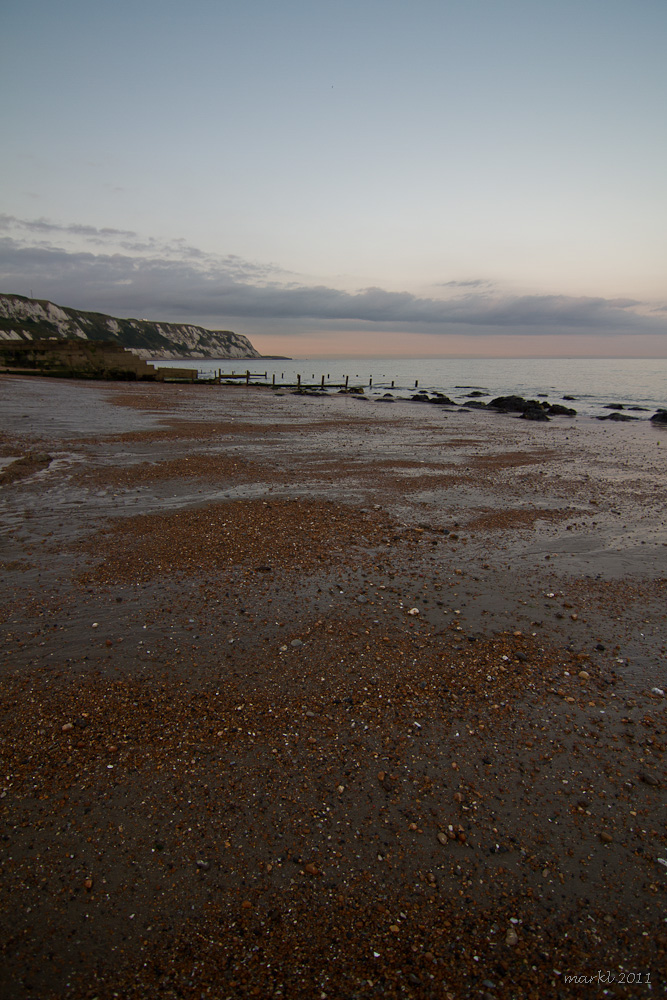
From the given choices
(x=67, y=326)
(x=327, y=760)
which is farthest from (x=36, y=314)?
(x=327, y=760)

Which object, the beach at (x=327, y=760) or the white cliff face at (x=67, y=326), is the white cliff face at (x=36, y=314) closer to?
the white cliff face at (x=67, y=326)

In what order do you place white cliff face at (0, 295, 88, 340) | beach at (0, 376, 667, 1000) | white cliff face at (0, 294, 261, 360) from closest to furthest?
beach at (0, 376, 667, 1000)
white cliff face at (0, 294, 261, 360)
white cliff face at (0, 295, 88, 340)

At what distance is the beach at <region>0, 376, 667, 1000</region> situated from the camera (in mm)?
2967

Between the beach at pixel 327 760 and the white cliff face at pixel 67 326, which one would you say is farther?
the white cliff face at pixel 67 326

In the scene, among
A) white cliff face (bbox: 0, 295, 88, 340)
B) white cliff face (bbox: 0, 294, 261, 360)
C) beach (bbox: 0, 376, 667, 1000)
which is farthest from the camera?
white cliff face (bbox: 0, 295, 88, 340)

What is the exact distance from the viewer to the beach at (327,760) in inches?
117

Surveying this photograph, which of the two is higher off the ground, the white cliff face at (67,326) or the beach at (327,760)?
the white cliff face at (67,326)

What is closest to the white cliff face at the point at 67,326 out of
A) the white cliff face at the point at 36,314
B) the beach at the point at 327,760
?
the white cliff face at the point at 36,314

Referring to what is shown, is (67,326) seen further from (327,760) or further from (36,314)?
(327,760)

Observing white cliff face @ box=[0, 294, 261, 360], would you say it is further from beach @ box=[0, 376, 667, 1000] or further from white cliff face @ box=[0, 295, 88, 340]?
beach @ box=[0, 376, 667, 1000]


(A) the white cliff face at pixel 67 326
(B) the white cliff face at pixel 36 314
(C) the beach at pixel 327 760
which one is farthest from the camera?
(B) the white cliff face at pixel 36 314

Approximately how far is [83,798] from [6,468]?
43.3 feet

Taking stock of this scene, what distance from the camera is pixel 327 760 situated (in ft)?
14.4

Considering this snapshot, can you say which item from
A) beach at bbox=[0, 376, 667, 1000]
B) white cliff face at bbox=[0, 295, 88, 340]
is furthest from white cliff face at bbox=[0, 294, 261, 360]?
beach at bbox=[0, 376, 667, 1000]
